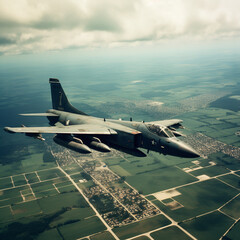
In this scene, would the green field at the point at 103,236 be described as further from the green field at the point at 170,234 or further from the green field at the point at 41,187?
the green field at the point at 41,187

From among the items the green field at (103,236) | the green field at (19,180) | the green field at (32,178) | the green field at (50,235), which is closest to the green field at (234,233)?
the green field at (103,236)

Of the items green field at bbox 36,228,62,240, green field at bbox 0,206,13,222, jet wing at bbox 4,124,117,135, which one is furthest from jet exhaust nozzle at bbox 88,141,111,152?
green field at bbox 0,206,13,222

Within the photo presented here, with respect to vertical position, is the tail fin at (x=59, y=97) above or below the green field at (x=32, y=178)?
above

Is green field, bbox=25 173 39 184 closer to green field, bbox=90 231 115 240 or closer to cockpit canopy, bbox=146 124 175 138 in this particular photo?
green field, bbox=90 231 115 240

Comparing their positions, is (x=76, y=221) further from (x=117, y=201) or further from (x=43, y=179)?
(x=43, y=179)

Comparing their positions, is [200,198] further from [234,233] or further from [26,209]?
[26,209]

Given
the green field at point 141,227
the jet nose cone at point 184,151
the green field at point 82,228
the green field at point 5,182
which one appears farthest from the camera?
the green field at point 5,182
